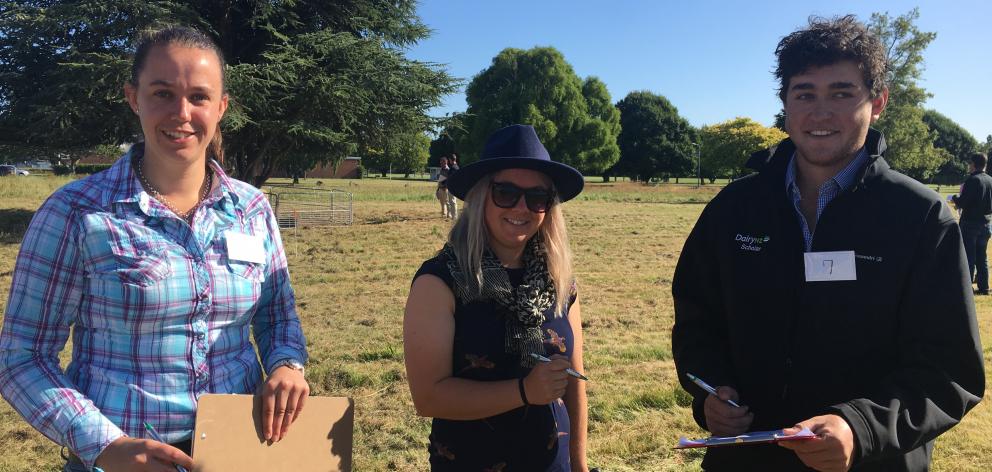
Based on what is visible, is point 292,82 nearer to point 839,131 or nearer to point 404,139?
point 404,139

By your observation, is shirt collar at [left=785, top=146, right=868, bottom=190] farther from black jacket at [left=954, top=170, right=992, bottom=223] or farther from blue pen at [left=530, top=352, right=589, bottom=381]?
black jacket at [left=954, top=170, right=992, bottom=223]

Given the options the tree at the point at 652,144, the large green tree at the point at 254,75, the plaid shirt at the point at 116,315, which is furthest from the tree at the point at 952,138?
the plaid shirt at the point at 116,315

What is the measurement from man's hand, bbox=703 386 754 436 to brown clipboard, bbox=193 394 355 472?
1237 millimetres

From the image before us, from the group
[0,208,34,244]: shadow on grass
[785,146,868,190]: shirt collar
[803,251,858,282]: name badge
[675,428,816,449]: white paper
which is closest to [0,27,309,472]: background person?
[675,428,816,449]: white paper

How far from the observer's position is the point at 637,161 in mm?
66812

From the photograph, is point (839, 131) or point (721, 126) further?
point (721, 126)

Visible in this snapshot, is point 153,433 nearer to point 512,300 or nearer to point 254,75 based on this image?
point 512,300

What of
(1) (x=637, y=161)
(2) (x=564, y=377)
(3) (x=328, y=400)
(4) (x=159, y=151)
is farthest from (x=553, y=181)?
(1) (x=637, y=161)

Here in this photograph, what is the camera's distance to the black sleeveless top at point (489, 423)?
81.4 inches

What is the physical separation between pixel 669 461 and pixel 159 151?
3.66 m

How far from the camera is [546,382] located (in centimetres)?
190

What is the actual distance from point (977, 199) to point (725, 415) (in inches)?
373

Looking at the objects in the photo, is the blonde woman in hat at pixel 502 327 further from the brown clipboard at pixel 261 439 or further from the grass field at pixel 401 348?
the grass field at pixel 401 348

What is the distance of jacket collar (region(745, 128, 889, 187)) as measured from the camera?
199 cm
